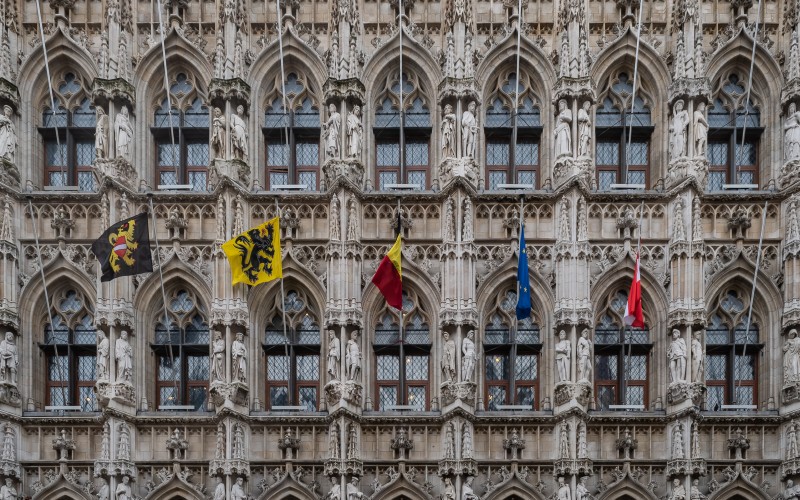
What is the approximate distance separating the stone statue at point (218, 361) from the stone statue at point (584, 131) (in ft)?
37.3

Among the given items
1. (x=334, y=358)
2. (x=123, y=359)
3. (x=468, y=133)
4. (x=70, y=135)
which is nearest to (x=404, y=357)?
(x=334, y=358)

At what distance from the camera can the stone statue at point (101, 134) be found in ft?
88.3

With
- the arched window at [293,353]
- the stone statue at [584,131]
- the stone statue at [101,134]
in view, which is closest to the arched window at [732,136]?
the stone statue at [584,131]

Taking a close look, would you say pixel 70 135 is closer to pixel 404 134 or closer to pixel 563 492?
pixel 404 134

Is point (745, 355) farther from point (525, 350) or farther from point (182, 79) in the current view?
point (182, 79)

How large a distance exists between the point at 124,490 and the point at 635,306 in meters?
14.6

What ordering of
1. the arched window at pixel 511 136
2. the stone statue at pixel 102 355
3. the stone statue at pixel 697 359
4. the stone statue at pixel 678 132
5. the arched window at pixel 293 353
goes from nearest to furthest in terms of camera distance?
the stone statue at pixel 697 359 < the stone statue at pixel 102 355 < the stone statue at pixel 678 132 < the arched window at pixel 293 353 < the arched window at pixel 511 136

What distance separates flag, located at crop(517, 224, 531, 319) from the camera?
25.3m

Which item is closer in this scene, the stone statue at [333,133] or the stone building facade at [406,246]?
the stone building facade at [406,246]

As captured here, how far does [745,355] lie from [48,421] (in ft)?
64.6

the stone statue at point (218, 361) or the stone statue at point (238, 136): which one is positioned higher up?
the stone statue at point (238, 136)

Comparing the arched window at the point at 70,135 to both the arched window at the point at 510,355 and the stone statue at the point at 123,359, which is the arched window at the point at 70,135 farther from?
the arched window at the point at 510,355

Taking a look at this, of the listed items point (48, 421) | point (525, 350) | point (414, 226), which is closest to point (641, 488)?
point (525, 350)

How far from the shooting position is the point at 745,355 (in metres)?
26.9
